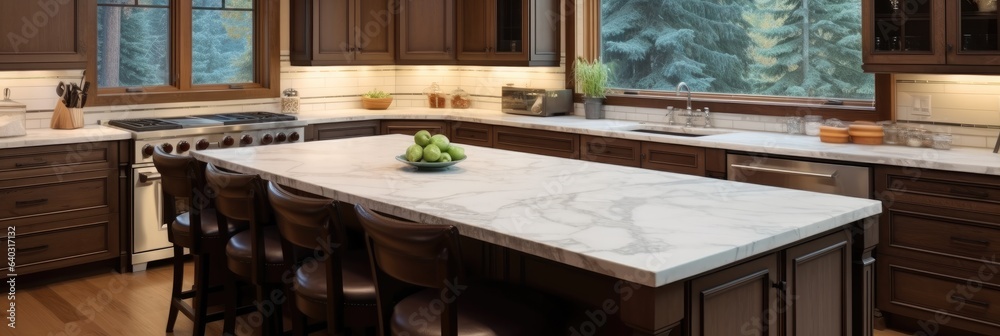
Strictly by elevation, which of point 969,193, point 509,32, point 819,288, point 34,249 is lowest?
point 34,249

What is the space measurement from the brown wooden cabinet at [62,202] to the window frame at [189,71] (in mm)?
767

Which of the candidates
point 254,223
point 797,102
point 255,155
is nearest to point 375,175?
point 254,223

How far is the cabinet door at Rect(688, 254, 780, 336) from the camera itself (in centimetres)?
241

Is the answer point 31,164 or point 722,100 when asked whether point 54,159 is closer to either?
point 31,164

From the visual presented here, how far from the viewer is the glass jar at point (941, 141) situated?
4.61m

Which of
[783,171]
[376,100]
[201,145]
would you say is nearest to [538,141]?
[376,100]

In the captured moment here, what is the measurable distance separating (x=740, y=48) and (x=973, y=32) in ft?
6.31

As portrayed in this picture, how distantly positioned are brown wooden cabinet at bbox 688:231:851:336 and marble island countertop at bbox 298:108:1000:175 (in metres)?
1.53

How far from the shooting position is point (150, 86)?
6.43 m

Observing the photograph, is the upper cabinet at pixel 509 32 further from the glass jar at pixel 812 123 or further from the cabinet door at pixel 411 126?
the glass jar at pixel 812 123

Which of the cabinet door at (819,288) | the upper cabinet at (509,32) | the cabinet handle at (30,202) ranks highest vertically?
the upper cabinet at (509,32)

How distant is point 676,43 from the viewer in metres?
6.50

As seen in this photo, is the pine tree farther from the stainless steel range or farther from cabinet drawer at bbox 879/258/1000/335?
the stainless steel range

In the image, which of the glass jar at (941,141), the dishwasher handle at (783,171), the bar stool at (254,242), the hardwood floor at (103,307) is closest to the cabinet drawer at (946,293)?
the hardwood floor at (103,307)
